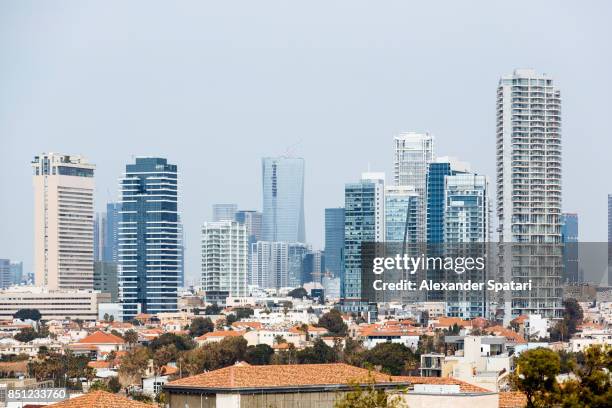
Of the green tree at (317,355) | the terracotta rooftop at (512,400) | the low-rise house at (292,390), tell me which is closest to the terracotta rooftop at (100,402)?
the low-rise house at (292,390)

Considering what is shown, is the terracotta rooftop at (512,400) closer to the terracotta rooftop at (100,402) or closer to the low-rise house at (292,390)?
the low-rise house at (292,390)

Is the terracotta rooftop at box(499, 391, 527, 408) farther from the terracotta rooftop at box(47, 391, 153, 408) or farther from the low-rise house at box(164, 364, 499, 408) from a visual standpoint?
the terracotta rooftop at box(47, 391, 153, 408)

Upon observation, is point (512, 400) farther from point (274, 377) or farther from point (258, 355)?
point (258, 355)

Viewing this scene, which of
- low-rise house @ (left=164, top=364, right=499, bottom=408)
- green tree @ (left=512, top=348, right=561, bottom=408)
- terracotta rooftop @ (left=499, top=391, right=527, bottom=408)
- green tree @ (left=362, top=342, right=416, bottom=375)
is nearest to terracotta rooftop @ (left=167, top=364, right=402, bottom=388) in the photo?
low-rise house @ (left=164, top=364, right=499, bottom=408)

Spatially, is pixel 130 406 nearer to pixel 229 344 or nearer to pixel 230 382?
pixel 230 382

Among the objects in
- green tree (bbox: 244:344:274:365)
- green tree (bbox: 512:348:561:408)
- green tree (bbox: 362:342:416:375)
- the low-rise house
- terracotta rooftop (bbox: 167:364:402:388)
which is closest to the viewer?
green tree (bbox: 512:348:561:408)

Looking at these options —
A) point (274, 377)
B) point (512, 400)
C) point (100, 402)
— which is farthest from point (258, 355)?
point (100, 402)
